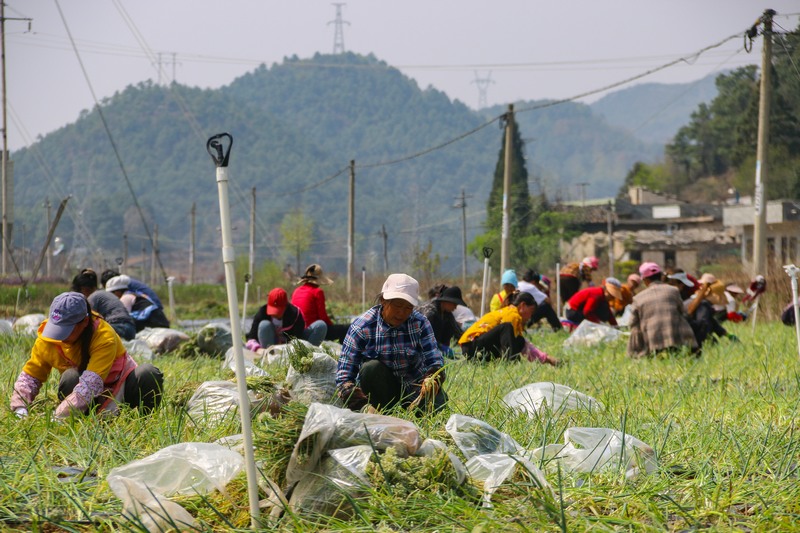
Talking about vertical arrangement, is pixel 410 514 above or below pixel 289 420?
below

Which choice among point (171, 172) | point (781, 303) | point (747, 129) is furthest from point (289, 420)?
point (171, 172)

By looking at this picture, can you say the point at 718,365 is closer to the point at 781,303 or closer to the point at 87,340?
the point at 87,340

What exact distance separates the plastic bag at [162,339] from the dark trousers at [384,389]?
17.6 ft

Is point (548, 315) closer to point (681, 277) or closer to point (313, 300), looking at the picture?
point (681, 277)

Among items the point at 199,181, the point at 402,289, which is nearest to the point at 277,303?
the point at 402,289

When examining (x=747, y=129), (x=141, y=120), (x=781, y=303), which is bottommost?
(x=781, y=303)

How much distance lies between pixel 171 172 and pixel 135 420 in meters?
163

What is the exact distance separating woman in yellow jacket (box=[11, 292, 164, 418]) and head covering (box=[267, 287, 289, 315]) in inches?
160

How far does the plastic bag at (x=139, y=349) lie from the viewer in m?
9.25

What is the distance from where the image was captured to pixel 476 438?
430 cm

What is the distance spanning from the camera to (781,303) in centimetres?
1617

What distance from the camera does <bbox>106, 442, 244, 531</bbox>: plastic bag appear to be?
3.60m

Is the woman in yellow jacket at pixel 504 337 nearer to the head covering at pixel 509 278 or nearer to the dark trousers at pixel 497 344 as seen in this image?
the dark trousers at pixel 497 344

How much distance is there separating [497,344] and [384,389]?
12.6ft
